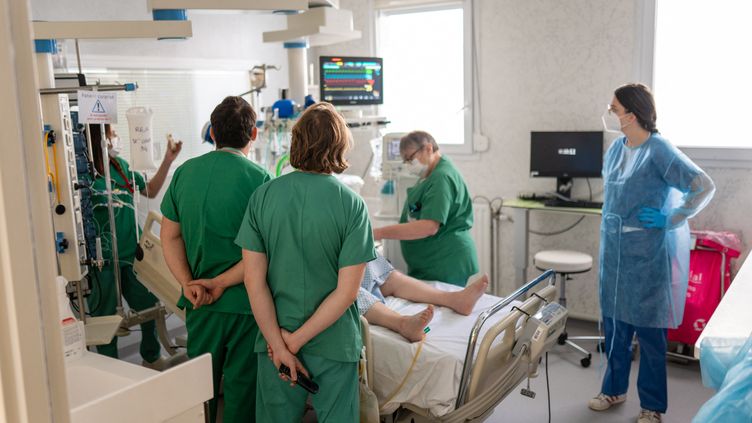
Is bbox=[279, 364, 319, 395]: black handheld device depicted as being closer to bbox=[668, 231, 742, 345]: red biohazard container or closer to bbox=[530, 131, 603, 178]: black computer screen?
bbox=[668, 231, 742, 345]: red biohazard container

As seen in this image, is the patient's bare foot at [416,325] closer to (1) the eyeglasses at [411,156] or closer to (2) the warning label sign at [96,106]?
(1) the eyeglasses at [411,156]

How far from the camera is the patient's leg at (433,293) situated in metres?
2.83

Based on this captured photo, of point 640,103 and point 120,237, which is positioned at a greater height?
point 640,103

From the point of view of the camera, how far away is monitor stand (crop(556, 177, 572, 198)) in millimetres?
4328

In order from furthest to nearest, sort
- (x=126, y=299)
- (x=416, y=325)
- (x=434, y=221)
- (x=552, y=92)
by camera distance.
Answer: (x=552, y=92)
(x=126, y=299)
(x=434, y=221)
(x=416, y=325)

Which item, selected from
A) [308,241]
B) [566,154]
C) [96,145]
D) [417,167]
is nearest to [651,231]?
[417,167]

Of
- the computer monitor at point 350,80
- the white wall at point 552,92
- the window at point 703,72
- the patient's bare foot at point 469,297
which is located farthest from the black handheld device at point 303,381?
the window at point 703,72

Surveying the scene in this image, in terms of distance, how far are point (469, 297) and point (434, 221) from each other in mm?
483

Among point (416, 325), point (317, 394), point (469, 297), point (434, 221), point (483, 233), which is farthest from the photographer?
point (483, 233)

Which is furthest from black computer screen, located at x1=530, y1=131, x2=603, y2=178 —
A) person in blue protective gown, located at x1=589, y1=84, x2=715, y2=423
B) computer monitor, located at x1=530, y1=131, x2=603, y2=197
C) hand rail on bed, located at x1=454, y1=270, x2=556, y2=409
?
hand rail on bed, located at x1=454, y1=270, x2=556, y2=409

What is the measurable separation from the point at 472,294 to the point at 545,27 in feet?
7.57

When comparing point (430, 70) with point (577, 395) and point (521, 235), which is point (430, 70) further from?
point (577, 395)

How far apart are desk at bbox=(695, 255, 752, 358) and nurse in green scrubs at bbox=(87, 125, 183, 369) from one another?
7.42ft

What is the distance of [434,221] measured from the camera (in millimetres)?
3176
